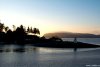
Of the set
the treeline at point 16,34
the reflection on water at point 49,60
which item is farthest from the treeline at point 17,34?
the reflection on water at point 49,60

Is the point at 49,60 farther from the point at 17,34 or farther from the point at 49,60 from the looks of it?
the point at 17,34

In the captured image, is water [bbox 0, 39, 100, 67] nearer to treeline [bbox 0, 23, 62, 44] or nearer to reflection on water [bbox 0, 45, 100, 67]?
reflection on water [bbox 0, 45, 100, 67]

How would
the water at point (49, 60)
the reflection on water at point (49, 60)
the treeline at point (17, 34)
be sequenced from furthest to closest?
the treeline at point (17, 34) → the reflection on water at point (49, 60) → the water at point (49, 60)

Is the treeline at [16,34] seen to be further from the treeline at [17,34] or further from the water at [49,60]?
the water at [49,60]

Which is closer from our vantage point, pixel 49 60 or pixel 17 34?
pixel 49 60

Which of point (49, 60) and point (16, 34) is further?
point (16, 34)

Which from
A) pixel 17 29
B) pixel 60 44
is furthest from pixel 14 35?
pixel 60 44

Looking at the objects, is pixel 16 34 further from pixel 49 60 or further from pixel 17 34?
pixel 49 60

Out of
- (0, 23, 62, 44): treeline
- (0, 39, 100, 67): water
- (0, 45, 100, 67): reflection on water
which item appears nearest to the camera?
(0, 39, 100, 67): water

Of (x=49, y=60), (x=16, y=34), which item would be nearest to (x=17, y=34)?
(x=16, y=34)

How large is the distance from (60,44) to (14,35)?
65.4 meters

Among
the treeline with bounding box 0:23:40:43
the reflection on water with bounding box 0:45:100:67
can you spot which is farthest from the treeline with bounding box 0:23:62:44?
the reflection on water with bounding box 0:45:100:67

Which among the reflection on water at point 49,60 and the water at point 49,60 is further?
the reflection on water at point 49,60

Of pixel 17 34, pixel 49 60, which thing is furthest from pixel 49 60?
pixel 17 34
